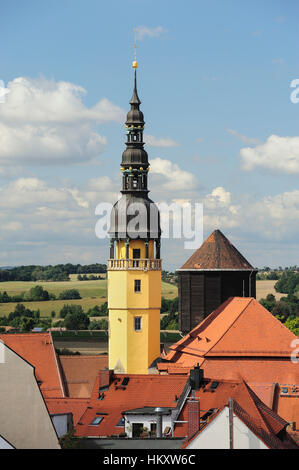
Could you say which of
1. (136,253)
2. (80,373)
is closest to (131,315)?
(136,253)

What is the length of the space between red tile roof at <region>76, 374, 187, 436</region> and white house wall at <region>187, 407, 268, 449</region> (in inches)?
576

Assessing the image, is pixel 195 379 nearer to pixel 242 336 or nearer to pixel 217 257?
pixel 242 336

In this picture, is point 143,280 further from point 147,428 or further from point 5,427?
point 5,427

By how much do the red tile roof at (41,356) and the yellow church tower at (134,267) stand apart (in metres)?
8.47

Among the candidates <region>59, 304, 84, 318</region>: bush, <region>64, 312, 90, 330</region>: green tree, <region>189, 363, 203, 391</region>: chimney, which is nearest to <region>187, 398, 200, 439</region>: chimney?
<region>189, 363, 203, 391</region>: chimney

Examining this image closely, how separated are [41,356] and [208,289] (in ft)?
48.3

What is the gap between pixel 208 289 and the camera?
73812mm

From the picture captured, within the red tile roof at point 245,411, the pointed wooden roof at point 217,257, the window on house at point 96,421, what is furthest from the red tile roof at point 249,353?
the window on house at point 96,421

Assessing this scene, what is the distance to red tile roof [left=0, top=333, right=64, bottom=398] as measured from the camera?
76.5 meters

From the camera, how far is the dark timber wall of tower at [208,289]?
73500mm

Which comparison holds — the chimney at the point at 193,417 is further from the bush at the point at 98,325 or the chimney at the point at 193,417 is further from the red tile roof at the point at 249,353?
the bush at the point at 98,325

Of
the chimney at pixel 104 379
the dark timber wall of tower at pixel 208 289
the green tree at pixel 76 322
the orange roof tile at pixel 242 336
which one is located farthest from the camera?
the green tree at pixel 76 322

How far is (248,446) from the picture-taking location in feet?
143
